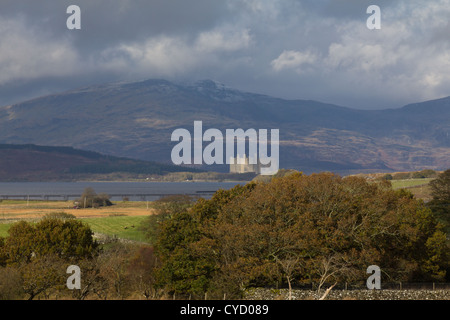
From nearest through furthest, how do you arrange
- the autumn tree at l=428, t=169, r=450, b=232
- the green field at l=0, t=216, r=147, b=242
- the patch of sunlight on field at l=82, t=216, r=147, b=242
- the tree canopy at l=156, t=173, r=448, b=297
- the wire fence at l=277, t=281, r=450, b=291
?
the tree canopy at l=156, t=173, r=448, b=297 < the wire fence at l=277, t=281, r=450, b=291 < the autumn tree at l=428, t=169, r=450, b=232 < the green field at l=0, t=216, r=147, b=242 < the patch of sunlight on field at l=82, t=216, r=147, b=242

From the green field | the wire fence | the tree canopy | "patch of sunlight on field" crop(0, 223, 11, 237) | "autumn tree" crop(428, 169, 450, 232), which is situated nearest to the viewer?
the tree canopy

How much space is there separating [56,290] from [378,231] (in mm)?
36065

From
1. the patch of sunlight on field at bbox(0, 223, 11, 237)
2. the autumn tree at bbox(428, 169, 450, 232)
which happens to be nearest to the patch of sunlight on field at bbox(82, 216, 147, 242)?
the patch of sunlight on field at bbox(0, 223, 11, 237)

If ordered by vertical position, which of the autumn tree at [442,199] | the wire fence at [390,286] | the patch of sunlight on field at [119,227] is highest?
the autumn tree at [442,199]

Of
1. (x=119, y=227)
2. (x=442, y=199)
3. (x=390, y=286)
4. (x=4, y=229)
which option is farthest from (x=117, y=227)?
(x=442, y=199)

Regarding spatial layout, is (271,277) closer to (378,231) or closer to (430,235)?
(378,231)

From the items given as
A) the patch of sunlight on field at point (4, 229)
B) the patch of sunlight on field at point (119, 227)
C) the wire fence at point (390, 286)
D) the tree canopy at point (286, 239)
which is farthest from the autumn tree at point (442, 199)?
the patch of sunlight on field at point (4, 229)

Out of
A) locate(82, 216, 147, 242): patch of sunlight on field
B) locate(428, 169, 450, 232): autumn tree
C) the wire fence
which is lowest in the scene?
the wire fence

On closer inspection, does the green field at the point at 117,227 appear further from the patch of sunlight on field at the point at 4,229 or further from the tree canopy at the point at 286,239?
the tree canopy at the point at 286,239

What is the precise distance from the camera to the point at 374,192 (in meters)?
72.6

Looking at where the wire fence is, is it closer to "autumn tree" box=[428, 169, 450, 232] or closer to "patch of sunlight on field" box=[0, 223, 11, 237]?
"autumn tree" box=[428, 169, 450, 232]

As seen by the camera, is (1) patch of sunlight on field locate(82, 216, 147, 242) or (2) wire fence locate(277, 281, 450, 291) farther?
(1) patch of sunlight on field locate(82, 216, 147, 242)
